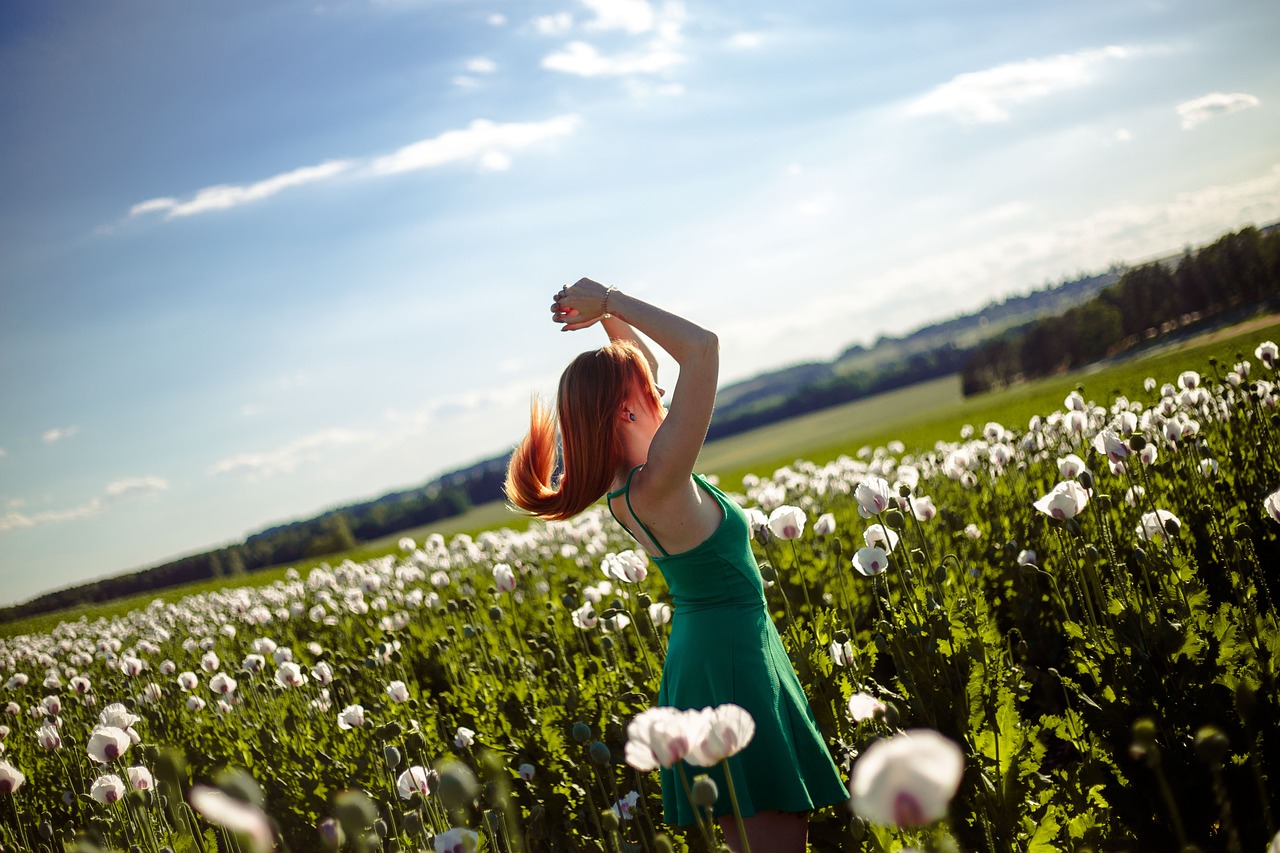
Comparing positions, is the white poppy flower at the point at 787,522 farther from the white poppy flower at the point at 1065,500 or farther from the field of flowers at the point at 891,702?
the white poppy flower at the point at 1065,500

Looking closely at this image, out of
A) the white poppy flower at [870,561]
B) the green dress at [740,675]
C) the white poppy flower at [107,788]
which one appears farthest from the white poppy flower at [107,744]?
the white poppy flower at [870,561]

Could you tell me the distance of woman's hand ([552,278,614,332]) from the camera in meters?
3.07

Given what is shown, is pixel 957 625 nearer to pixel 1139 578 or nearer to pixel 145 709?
pixel 1139 578

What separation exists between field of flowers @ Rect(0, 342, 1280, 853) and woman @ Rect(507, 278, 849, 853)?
28cm

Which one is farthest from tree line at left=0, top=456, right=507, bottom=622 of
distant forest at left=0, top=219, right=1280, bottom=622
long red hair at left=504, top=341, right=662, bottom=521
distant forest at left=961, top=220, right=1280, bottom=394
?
distant forest at left=961, top=220, right=1280, bottom=394

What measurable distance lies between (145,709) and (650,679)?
540 centimetres

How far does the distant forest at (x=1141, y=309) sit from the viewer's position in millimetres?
44344

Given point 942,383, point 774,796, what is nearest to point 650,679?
point 774,796

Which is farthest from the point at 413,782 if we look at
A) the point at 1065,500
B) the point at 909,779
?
the point at 1065,500

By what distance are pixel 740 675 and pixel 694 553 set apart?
408 mm

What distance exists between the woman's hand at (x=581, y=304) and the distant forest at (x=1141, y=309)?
159 feet

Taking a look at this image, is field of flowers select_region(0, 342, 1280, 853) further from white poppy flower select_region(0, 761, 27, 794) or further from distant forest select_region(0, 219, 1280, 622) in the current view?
distant forest select_region(0, 219, 1280, 622)

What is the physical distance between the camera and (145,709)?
290 inches

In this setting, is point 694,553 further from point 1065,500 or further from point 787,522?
point 1065,500
